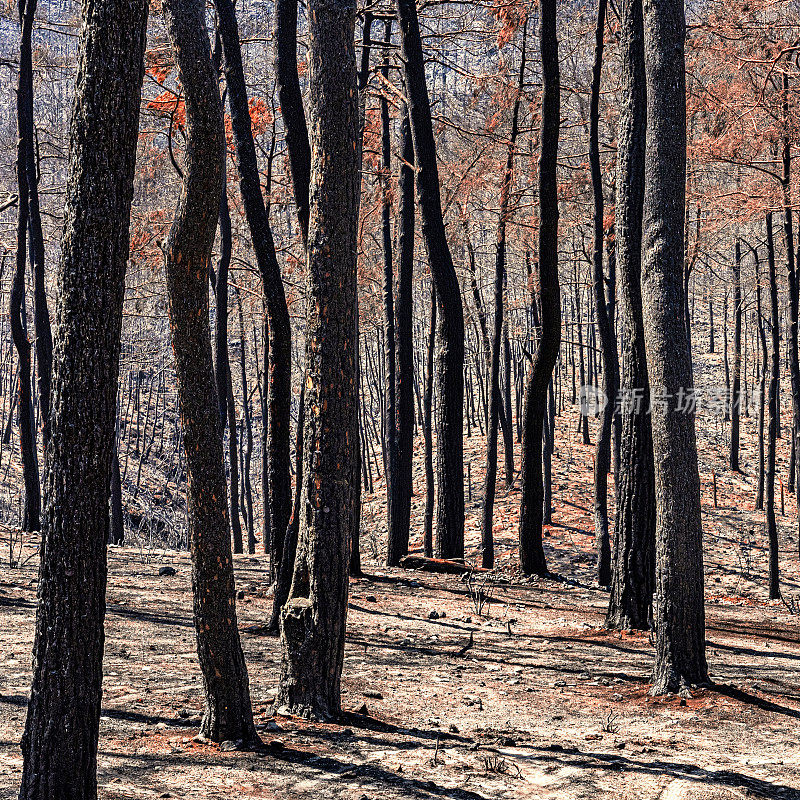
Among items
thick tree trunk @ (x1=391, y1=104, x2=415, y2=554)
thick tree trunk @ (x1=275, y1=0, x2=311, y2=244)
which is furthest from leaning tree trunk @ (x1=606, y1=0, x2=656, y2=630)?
thick tree trunk @ (x1=391, y1=104, x2=415, y2=554)

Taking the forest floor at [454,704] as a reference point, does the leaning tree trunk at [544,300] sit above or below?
above

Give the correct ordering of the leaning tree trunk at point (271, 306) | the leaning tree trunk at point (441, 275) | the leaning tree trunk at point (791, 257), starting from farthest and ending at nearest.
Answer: the leaning tree trunk at point (791, 257) → the leaning tree trunk at point (441, 275) → the leaning tree trunk at point (271, 306)

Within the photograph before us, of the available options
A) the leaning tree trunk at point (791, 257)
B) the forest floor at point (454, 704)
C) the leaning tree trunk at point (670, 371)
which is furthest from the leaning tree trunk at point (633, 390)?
the leaning tree trunk at point (791, 257)

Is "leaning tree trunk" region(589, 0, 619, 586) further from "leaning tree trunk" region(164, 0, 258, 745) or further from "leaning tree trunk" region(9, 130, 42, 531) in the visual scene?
"leaning tree trunk" region(9, 130, 42, 531)

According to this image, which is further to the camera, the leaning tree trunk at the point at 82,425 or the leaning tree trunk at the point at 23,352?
the leaning tree trunk at the point at 23,352

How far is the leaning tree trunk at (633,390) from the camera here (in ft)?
23.5

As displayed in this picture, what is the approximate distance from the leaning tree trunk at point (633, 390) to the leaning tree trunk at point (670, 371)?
1.28m

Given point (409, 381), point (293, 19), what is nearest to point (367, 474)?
point (409, 381)

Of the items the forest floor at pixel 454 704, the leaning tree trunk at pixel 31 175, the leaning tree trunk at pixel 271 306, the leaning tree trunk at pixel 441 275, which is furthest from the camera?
the leaning tree trunk at pixel 31 175

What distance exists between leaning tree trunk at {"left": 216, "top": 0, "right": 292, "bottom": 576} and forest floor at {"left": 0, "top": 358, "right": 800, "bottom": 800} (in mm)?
1296

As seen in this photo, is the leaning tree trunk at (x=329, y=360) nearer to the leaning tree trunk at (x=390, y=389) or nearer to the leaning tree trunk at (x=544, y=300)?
the leaning tree trunk at (x=544, y=300)

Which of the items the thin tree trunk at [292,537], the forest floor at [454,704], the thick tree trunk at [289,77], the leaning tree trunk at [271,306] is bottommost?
the forest floor at [454,704]

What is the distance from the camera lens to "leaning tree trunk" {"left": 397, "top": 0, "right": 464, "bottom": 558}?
11.1 meters

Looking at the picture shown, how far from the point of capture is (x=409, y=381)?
39.9 feet
